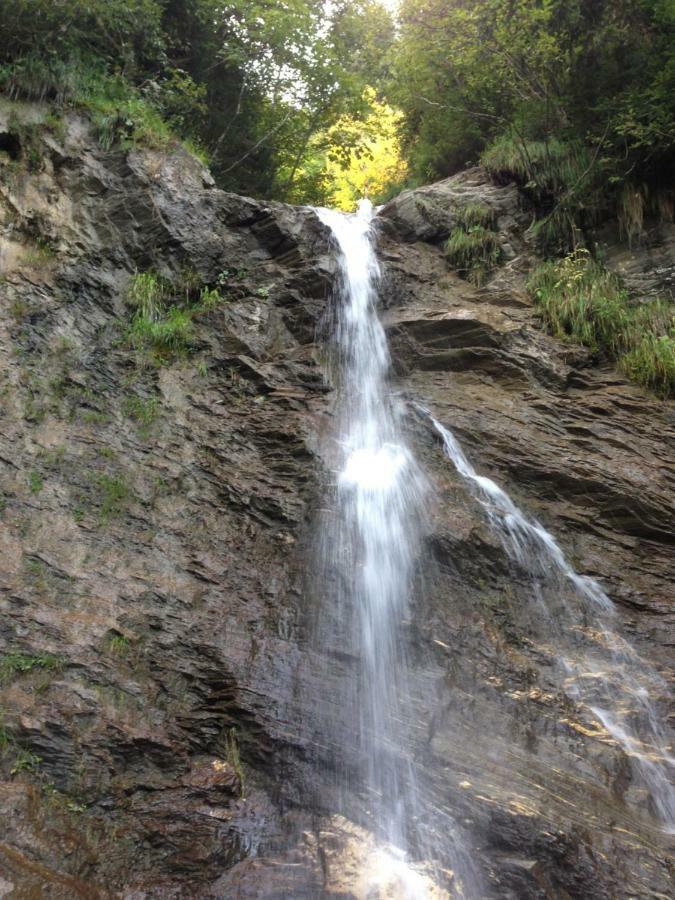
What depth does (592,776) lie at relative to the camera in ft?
14.5

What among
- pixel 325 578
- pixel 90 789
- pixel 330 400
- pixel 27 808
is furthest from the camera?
pixel 330 400

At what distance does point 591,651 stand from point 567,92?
353 inches

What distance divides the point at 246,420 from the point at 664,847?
16.2 feet

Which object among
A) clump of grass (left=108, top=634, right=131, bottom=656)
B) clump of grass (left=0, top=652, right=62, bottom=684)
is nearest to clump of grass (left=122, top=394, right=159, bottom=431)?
clump of grass (left=108, top=634, right=131, bottom=656)

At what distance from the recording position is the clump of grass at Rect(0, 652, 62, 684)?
14.1 ft

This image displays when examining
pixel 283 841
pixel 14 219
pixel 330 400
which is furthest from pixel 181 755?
pixel 14 219

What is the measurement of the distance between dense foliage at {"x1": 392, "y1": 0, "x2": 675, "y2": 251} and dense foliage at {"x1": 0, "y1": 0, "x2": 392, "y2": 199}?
5.77 ft

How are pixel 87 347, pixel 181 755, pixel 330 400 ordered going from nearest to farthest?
pixel 181 755 → pixel 87 347 → pixel 330 400

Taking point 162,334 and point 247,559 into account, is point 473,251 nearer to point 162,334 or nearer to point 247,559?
point 162,334

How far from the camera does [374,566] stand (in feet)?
18.8

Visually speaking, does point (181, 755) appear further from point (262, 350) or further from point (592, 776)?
→ point (262, 350)

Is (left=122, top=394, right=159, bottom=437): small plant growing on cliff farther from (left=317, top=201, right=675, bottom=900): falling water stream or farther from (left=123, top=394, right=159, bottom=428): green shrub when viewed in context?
(left=317, top=201, right=675, bottom=900): falling water stream

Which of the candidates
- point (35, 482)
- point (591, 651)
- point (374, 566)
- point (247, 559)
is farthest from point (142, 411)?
point (591, 651)

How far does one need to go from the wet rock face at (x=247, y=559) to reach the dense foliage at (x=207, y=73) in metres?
0.84
